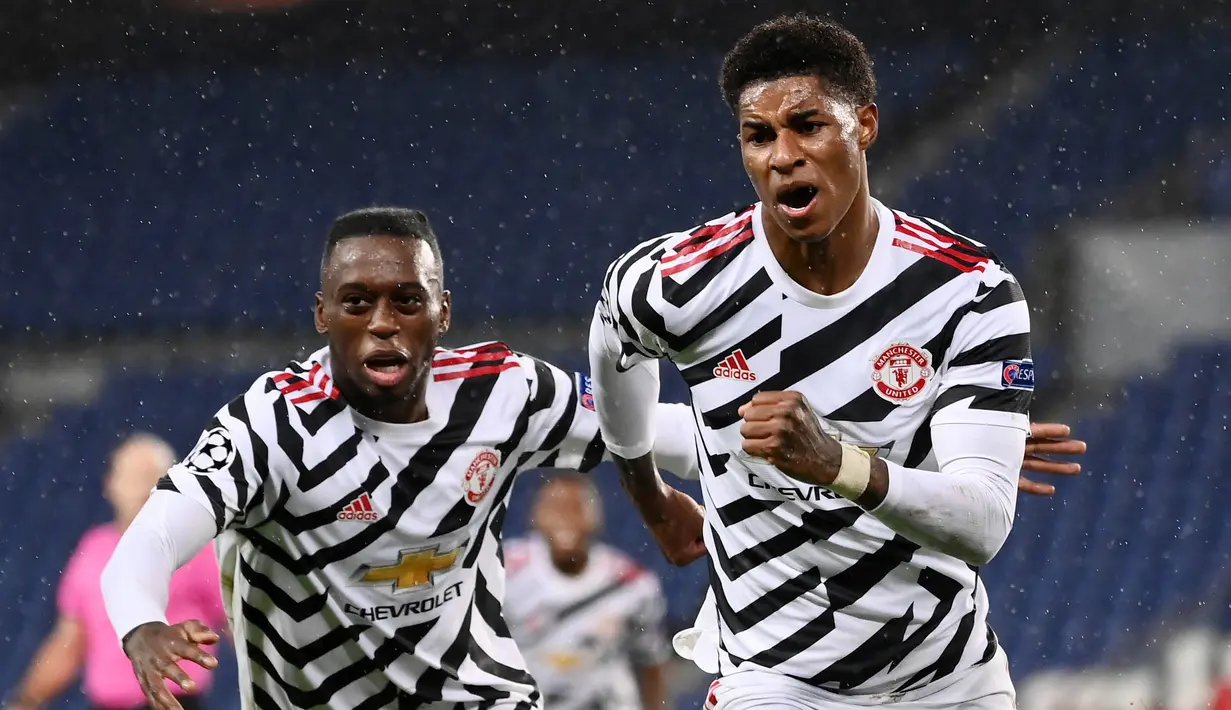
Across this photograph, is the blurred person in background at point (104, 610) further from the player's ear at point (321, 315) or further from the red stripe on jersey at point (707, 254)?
the red stripe on jersey at point (707, 254)

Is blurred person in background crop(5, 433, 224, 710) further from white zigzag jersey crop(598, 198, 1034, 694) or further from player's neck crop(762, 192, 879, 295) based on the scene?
player's neck crop(762, 192, 879, 295)

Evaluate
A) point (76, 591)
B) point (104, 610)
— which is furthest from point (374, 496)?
point (104, 610)

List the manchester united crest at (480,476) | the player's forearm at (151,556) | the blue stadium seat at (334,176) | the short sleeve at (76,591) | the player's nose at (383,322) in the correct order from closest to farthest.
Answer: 1. the player's forearm at (151,556)
2. the player's nose at (383,322)
3. the manchester united crest at (480,476)
4. the short sleeve at (76,591)
5. the blue stadium seat at (334,176)

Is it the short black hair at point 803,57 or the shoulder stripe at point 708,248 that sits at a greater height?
the short black hair at point 803,57

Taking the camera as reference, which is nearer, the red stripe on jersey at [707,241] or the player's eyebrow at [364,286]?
the red stripe on jersey at [707,241]

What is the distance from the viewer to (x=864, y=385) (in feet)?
11.0

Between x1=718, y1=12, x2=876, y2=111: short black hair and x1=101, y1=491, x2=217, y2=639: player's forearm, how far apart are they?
142 cm

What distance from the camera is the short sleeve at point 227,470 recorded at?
3.75m

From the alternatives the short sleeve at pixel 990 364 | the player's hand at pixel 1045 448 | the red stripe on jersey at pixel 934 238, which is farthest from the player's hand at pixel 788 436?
the player's hand at pixel 1045 448

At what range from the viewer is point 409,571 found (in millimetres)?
4066

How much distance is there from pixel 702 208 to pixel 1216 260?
358cm

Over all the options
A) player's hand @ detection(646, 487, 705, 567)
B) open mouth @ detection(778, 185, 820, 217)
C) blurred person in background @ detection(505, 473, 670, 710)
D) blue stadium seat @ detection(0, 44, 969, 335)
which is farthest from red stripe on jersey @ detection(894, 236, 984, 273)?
blue stadium seat @ detection(0, 44, 969, 335)

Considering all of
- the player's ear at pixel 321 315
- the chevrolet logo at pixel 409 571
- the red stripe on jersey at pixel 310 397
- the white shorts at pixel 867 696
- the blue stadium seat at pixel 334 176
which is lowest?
the white shorts at pixel 867 696

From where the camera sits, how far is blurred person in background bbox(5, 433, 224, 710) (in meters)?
6.59
